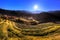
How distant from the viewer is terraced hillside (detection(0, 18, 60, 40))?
1794 mm

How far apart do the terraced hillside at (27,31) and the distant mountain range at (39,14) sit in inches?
3.8

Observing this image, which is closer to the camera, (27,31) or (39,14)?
(27,31)

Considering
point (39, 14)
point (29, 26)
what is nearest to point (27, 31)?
point (29, 26)

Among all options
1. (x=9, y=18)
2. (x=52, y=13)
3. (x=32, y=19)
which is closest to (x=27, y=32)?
(x=32, y=19)

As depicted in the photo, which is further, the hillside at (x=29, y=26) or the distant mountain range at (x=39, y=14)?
the distant mountain range at (x=39, y=14)

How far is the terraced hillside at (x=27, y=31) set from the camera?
179 centimetres

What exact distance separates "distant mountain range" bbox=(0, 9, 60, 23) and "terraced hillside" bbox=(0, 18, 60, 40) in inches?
3.8

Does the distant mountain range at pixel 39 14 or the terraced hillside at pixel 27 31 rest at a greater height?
the distant mountain range at pixel 39 14

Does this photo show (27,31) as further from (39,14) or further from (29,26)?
(39,14)

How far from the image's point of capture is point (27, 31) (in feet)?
6.06

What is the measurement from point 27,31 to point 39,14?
0.35 metres

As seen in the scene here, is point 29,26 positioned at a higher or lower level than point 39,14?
lower

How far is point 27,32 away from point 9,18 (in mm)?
364

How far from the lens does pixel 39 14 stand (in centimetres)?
196
